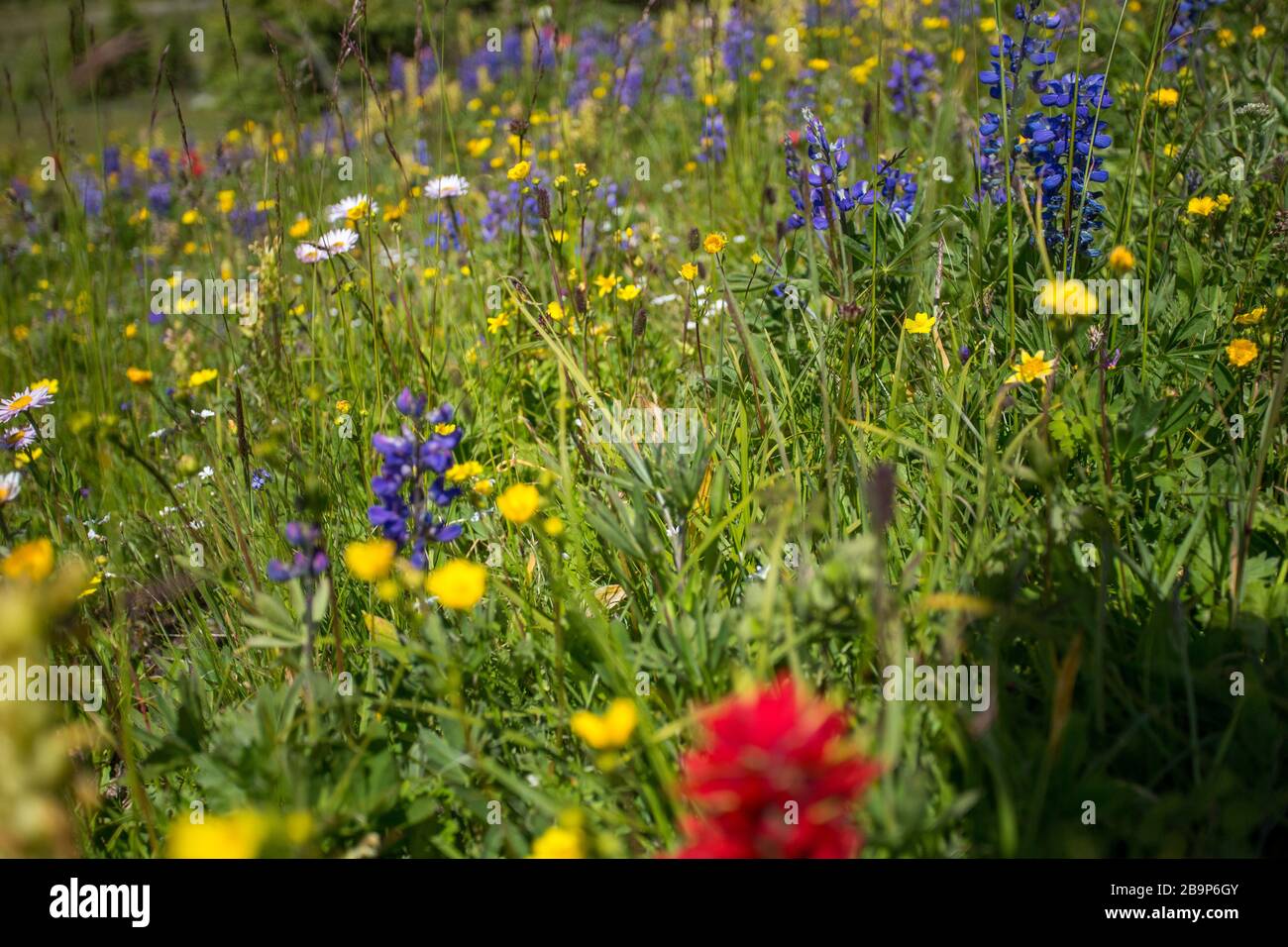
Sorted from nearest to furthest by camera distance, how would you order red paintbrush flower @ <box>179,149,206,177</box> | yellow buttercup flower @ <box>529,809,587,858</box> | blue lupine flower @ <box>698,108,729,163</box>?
yellow buttercup flower @ <box>529,809,587,858</box> → red paintbrush flower @ <box>179,149,206,177</box> → blue lupine flower @ <box>698,108,729,163</box>

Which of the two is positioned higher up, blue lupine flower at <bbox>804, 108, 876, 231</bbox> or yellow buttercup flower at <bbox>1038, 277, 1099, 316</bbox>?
blue lupine flower at <bbox>804, 108, 876, 231</bbox>

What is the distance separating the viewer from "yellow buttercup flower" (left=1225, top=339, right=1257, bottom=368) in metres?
1.69

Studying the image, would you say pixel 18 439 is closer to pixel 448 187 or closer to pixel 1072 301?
pixel 448 187

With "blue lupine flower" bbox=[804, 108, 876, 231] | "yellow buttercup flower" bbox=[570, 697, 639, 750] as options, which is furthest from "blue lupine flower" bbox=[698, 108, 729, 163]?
"yellow buttercup flower" bbox=[570, 697, 639, 750]

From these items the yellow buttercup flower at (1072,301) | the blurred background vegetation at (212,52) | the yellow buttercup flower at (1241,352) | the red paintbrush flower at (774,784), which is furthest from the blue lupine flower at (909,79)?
the red paintbrush flower at (774,784)

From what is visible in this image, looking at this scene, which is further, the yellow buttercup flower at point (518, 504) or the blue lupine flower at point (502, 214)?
the blue lupine flower at point (502, 214)

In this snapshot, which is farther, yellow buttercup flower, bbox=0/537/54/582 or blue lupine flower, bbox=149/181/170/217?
blue lupine flower, bbox=149/181/170/217

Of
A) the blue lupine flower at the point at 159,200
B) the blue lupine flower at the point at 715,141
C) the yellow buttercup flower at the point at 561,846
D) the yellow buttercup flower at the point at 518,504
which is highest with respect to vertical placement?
the blue lupine flower at the point at 715,141

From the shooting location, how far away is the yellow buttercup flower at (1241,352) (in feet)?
5.53

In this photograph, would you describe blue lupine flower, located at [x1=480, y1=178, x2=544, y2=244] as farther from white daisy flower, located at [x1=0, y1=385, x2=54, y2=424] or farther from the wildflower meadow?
white daisy flower, located at [x1=0, y1=385, x2=54, y2=424]

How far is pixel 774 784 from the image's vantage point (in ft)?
2.52

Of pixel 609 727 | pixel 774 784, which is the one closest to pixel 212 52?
pixel 609 727

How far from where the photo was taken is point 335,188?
4547 mm

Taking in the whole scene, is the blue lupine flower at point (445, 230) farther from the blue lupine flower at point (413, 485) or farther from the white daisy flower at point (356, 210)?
the blue lupine flower at point (413, 485)
